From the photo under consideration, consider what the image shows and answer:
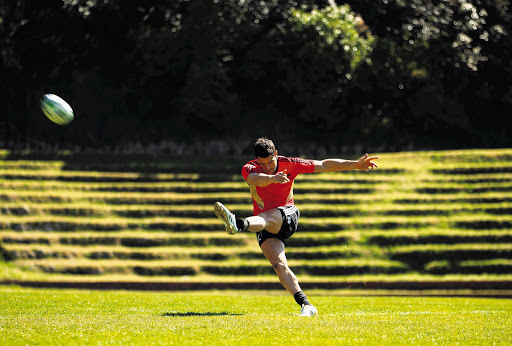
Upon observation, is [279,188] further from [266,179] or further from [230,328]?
[230,328]

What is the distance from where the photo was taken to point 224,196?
22.6 meters

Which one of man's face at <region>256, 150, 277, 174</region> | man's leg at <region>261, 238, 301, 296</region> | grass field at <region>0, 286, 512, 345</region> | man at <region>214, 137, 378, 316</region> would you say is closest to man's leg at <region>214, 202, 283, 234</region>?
man at <region>214, 137, 378, 316</region>

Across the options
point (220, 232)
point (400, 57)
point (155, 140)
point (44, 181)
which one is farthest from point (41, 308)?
point (400, 57)

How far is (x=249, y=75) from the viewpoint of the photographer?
1257 inches

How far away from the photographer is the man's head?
334 inches

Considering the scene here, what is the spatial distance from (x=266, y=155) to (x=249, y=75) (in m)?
23.9

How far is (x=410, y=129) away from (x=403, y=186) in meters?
9.34

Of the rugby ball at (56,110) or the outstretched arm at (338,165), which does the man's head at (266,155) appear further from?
the rugby ball at (56,110)

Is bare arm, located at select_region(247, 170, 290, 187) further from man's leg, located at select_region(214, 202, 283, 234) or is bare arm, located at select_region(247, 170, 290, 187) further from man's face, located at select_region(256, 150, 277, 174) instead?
man's leg, located at select_region(214, 202, 283, 234)

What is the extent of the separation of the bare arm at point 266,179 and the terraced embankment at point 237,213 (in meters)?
9.82

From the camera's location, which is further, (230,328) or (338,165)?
(338,165)

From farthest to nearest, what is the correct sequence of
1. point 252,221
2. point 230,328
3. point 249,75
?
point 249,75 → point 252,221 → point 230,328

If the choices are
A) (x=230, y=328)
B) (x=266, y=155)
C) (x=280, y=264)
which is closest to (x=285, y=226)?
(x=280, y=264)

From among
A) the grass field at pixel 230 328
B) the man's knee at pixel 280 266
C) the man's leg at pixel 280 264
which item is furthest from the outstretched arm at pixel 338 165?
the grass field at pixel 230 328
